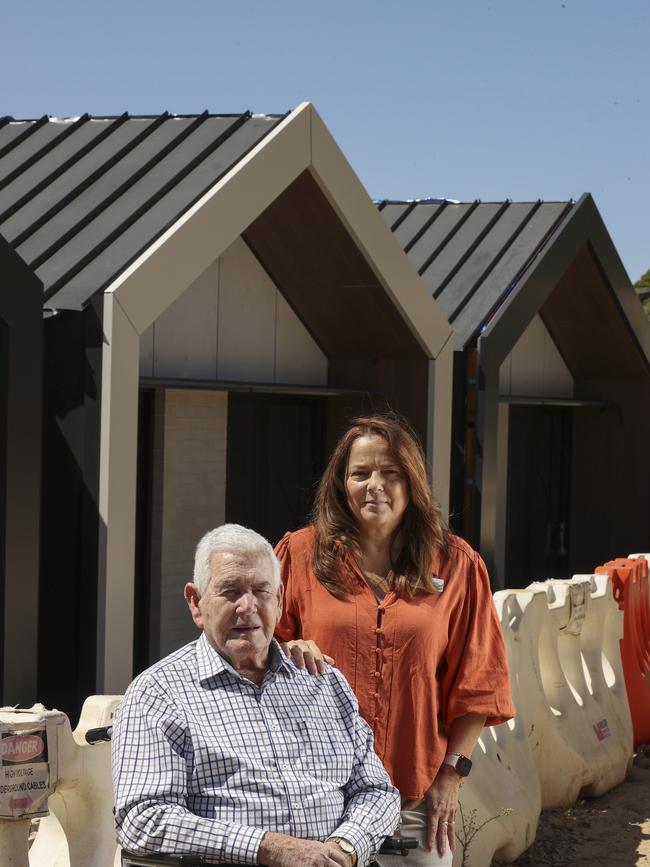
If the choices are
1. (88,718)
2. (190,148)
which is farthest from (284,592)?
(190,148)

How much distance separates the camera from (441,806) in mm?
4105

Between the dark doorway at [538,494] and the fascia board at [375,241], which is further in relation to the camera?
the dark doorway at [538,494]

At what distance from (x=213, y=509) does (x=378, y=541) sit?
246 inches

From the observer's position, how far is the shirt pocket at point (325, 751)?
140 inches

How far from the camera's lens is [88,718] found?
4461 mm

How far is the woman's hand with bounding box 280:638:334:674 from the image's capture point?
3781 mm

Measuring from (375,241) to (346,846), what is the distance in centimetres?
673

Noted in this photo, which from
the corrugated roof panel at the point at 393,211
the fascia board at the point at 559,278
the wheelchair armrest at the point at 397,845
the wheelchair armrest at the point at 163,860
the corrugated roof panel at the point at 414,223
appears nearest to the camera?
the wheelchair armrest at the point at 163,860

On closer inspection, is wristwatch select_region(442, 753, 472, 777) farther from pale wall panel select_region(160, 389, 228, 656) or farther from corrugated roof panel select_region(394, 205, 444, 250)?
corrugated roof panel select_region(394, 205, 444, 250)

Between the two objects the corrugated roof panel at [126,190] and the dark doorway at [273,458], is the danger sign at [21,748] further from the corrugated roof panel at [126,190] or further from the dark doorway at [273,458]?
the dark doorway at [273,458]

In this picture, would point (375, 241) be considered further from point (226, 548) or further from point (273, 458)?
point (226, 548)

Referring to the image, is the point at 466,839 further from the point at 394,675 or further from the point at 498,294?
the point at 498,294

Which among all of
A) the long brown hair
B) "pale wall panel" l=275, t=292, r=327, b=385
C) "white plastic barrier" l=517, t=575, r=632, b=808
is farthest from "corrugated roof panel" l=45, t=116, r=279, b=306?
the long brown hair

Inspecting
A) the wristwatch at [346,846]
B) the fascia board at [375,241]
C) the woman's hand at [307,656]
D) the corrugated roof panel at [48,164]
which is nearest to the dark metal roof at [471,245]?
the fascia board at [375,241]
